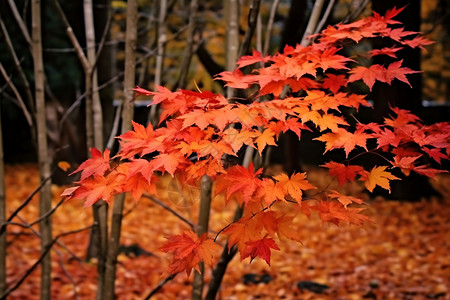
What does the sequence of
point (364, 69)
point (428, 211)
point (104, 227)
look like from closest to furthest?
point (364, 69), point (104, 227), point (428, 211)

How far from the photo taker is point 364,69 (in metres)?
1.92

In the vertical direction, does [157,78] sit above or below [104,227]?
above

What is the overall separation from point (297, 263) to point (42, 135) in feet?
9.42

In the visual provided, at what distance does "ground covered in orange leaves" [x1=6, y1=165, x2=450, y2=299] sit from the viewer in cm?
390

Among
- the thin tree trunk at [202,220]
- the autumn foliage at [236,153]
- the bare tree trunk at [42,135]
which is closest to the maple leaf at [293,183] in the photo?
the autumn foliage at [236,153]

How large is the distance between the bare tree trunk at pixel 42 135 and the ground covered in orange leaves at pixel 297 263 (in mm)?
182

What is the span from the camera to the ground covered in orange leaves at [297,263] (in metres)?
3.90

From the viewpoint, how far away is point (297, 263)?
4660 millimetres

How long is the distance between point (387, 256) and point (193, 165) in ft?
12.4

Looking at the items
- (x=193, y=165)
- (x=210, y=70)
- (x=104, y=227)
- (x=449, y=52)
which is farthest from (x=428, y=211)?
(x=449, y=52)

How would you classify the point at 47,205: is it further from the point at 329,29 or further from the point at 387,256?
the point at 387,256

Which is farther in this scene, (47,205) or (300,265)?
(300,265)

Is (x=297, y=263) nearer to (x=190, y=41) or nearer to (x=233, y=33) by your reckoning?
(x=190, y=41)

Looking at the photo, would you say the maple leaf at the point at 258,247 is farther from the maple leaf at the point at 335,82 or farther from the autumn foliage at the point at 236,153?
the maple leaf at the point at 335,82
